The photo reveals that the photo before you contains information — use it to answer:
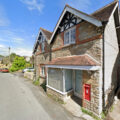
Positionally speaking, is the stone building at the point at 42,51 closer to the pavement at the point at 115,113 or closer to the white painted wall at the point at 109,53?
the white painted wall at the point at 109,53

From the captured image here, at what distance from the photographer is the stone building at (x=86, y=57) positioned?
4.61 meters

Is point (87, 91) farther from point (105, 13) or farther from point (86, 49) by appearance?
point (105, 13)

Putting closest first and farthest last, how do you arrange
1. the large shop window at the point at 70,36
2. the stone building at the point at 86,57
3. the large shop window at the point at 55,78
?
the stone building at the point at 86,57 → the large shop window at the point at 55,78 → the large shop window at the point at 70,36

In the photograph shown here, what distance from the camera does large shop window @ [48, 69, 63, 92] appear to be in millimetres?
6082

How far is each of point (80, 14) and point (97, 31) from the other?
197cm

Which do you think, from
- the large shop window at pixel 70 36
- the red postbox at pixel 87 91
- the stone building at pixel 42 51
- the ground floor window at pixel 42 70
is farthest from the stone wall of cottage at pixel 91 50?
the ground floor window at pixel 42 70

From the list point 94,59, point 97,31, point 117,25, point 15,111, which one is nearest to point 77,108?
point 94,59

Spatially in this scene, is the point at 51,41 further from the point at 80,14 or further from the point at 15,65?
the point at 15,65

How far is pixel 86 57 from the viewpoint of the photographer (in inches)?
203

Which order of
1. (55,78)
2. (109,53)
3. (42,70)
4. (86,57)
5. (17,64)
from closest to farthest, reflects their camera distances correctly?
1. (86,57)
2. (109,53)
3. (55,78)
4. (42,70)
5. (17,64)

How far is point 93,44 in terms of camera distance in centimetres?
505

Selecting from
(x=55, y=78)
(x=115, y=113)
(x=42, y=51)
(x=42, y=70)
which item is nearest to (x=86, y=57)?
(x=55, y=78)

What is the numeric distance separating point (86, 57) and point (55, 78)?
3.27 metres

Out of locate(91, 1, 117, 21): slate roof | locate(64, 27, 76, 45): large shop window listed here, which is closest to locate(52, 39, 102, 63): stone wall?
locate(64, 27, 76, 45): large shop window
